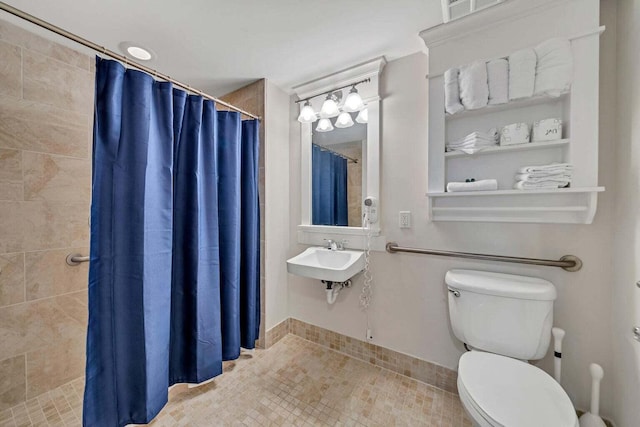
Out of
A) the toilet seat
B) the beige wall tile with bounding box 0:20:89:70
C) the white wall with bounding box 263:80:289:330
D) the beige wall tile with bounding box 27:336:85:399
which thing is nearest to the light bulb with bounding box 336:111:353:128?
the white wall with bounding box 263:80:289:330

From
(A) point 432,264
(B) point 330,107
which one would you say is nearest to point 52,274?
(B) point 330,107

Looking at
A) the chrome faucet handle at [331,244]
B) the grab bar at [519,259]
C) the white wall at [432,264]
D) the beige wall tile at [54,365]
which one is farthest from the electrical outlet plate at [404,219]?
the beige wall tile at [54,365]

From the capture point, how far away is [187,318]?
143 centimetres

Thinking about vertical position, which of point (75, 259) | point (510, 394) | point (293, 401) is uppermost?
point (75, 259)

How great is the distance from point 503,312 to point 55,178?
270 centimetres

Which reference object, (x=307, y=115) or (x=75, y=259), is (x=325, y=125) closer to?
(x=307, y=115)

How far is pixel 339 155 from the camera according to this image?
77.8 inches

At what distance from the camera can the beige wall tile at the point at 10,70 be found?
1.31 m

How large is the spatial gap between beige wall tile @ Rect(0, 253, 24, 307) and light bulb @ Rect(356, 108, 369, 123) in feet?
7.54

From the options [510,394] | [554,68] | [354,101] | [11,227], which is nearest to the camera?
[510,394]

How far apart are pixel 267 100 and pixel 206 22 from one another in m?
A: 0.66

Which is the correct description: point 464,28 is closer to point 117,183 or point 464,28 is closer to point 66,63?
point 117,183

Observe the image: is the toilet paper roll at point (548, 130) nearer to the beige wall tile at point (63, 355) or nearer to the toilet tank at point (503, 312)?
the toilet tank at point (503, 312)

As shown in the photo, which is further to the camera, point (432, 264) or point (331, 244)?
point (331, 244)
